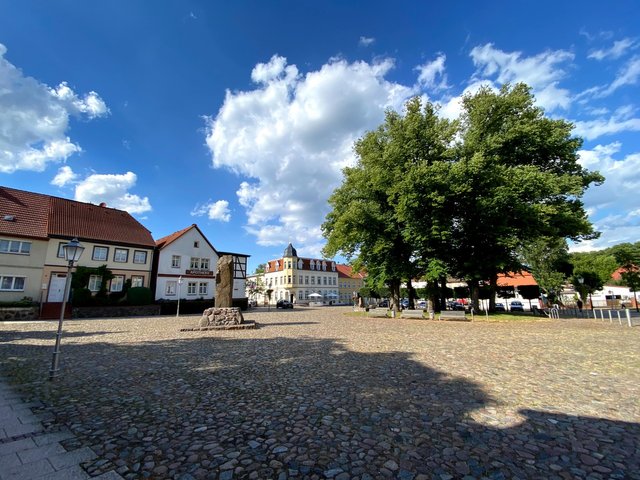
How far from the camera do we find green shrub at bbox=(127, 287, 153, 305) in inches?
1240

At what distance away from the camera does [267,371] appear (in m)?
7.87

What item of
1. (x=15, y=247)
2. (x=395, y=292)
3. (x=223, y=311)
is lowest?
(x=223, y=311)

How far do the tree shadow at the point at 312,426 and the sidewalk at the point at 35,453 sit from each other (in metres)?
0.22

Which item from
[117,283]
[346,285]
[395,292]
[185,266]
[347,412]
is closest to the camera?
[347,412]

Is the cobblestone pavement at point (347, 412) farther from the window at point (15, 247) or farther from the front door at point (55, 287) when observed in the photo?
the window at point (15, 247)

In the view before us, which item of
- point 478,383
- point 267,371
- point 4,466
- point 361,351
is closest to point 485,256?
point 361,351

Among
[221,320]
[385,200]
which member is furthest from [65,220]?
[385,200]

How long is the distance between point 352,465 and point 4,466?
3.87 m

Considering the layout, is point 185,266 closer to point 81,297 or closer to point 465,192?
point 81,297

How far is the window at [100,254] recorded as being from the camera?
3169 cm

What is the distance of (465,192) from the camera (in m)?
23.0

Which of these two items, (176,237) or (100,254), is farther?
(176,237)

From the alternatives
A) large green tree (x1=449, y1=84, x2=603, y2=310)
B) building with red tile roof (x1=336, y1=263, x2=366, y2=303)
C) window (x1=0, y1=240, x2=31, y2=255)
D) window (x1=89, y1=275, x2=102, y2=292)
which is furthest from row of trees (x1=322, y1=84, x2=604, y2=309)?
building with red tile roof (x1=336, y1=263, x2=366, y2=303)

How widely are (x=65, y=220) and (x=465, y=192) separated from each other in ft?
122
